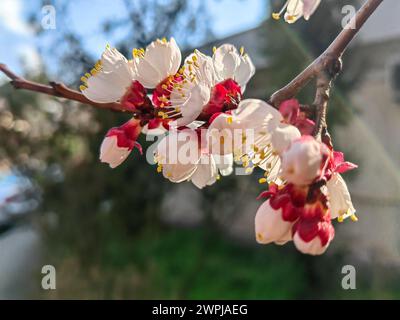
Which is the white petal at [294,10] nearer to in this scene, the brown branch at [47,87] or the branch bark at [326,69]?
the branch bark at [326,69]

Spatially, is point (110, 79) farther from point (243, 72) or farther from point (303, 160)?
point (303, 160)

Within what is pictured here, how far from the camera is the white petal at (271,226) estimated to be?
0.42 m

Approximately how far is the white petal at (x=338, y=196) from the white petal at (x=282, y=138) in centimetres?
9

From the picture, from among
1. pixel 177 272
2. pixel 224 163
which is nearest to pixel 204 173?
pixel 224 163

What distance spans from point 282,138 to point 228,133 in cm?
6

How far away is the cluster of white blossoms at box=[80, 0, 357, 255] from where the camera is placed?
1.33ft

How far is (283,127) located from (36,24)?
2.57m

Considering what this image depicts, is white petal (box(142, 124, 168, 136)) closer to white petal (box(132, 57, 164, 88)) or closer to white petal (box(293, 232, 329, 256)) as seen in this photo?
white petal (box(132, 57, 164, 88))

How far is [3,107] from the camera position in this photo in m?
3.00

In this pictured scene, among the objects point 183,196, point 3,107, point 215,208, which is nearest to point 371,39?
point 215,208

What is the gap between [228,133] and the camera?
0.44 metres

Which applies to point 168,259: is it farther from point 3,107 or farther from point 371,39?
point 371,39

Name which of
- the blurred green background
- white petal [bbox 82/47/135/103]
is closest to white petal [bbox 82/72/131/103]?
white petal [bbox 82/47/135/103]

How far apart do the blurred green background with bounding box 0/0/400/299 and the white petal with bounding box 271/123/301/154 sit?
78.3 inches
